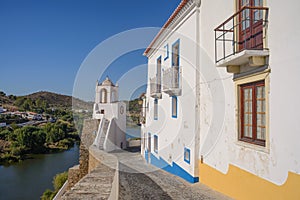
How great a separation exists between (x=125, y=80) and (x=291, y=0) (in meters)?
9.06

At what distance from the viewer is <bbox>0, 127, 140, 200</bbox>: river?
22.8m

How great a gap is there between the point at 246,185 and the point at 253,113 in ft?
4.94

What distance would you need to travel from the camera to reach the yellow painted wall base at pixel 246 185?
3898mm

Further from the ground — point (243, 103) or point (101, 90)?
point (101, 90)

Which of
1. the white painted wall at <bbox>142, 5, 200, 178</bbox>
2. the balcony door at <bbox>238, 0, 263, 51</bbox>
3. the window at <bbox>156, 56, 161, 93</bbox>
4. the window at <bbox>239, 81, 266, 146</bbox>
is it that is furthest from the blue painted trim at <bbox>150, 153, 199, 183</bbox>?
the balcony door at <bbox>238, 0, 263, 51</bbox>

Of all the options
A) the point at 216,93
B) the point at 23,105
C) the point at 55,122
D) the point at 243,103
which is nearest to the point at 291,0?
the point at 243,103

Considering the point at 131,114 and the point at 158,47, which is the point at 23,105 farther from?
the point at 158,47

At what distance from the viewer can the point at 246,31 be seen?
5223mm

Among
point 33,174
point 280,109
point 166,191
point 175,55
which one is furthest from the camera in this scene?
point 33,174

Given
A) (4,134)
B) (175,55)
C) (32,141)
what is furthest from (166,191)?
(4,134)

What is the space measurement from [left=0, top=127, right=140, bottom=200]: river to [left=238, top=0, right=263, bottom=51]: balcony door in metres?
17.2

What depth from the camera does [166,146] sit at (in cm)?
1183

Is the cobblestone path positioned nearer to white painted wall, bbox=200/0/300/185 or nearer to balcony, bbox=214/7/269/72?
white painted wall, bbox=200/0/300/185

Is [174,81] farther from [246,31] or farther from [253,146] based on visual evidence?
[253,146]
